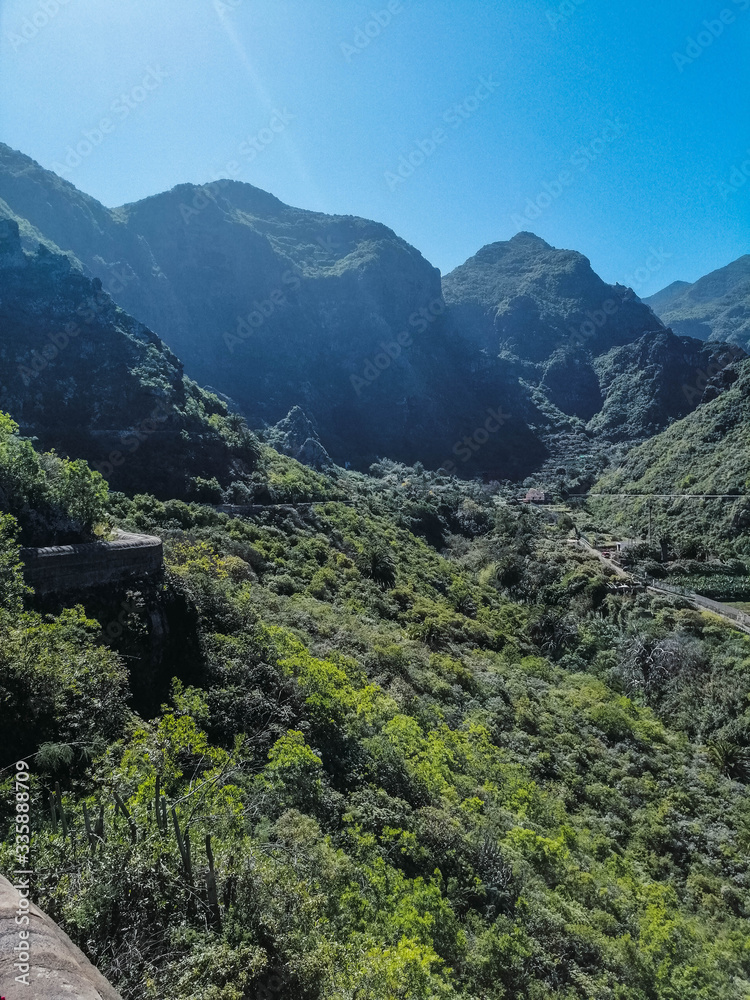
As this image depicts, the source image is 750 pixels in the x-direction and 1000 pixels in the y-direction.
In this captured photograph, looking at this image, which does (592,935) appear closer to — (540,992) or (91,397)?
(540,992)

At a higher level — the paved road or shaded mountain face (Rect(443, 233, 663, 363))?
shaded mountain face (Rect(443, 233, 663, 363))

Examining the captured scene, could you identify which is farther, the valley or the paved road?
the paved road

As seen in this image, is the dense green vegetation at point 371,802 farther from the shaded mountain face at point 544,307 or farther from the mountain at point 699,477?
the shaded mountain face at point 544,307

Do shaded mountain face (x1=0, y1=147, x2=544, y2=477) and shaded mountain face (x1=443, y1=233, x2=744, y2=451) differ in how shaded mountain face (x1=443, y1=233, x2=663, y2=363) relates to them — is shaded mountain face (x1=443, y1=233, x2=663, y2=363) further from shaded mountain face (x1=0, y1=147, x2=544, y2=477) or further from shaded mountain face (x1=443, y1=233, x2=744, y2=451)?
shaded mountain face (x1=0, y1=147, x2=544, y2=477)

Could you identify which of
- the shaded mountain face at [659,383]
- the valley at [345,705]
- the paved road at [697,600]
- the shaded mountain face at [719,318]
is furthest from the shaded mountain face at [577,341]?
the paved road at [697,600]

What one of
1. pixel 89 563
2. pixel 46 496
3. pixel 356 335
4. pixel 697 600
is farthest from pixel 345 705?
pixel 356 335

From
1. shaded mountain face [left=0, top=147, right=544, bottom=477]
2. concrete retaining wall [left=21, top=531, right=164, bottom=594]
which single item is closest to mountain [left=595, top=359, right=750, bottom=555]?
shaded mountain face [left=0, top=147, right=544, bottom=477]
